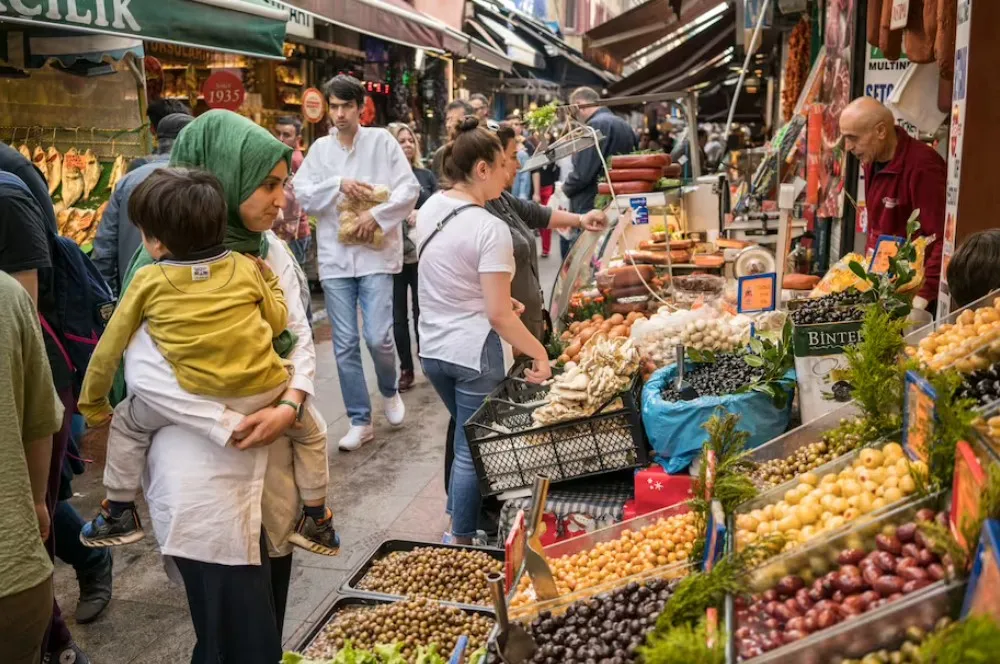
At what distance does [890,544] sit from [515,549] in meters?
0.94

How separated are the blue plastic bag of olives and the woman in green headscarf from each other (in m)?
1.39

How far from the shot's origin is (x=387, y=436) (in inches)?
257

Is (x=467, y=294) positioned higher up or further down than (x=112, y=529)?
higher up

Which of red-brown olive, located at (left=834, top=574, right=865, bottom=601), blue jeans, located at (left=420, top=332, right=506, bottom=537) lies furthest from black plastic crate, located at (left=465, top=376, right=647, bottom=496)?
red-brown olive, located at (left=834, top=574, right=865, bottom=601)

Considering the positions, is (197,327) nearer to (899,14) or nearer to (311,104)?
(899,14)

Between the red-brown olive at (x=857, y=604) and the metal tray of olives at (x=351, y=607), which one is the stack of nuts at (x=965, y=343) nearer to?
the red-brown olive at (x=857, y=604)

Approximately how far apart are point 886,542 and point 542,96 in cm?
2536

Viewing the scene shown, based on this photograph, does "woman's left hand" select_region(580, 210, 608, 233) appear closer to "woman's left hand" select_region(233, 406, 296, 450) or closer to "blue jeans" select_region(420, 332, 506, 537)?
"blue jeans" select_region(420, 332, 506, 537)

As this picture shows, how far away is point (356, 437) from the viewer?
6.22 meters

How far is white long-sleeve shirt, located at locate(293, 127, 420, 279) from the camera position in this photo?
6133mm

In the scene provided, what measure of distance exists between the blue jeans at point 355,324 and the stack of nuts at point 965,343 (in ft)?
12.6

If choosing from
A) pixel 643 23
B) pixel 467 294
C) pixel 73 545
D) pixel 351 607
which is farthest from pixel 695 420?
pixel 643 23

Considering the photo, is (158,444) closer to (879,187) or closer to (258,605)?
(258,605)

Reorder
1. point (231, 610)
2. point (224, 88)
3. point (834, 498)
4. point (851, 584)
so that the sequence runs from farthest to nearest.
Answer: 1. point (224, 88)
2. point (231, 610)
3. point (834, 498)
4. point (851, 584)
